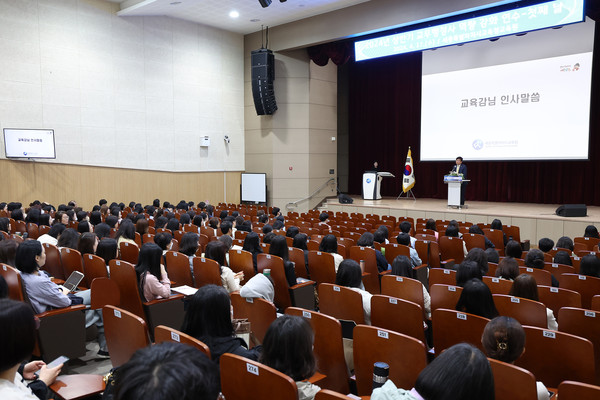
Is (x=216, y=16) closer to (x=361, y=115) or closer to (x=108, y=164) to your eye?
(x=108, y=164)

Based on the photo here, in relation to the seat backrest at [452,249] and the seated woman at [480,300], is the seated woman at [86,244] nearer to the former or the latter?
the seated woman at [480,300]

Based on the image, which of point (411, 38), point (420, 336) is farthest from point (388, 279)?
point (411, 38)

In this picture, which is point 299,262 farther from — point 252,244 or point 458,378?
point 458,378

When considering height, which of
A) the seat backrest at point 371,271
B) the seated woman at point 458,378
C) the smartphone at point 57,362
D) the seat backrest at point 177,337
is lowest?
the seat backrest at point 371,271

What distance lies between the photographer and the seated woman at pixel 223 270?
432 cm

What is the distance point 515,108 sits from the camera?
11836mm

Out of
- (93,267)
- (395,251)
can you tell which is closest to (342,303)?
(93,267)

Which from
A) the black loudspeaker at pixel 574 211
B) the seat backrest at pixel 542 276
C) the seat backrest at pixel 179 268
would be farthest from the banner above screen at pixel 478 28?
the seat backrest at pixel 179 268

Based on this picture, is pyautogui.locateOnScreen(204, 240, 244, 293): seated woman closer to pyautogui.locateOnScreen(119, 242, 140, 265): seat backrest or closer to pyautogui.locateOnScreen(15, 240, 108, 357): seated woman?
pyautogui.locateOnScreen(119, 242, 140, 265): seat backrest

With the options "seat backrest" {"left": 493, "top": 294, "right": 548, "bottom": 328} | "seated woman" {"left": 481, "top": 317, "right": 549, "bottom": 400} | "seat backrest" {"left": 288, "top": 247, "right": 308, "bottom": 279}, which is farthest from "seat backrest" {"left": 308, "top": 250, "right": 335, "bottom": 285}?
"seated woman" {"left": 481, "top": 317, "right": 549, "bottom": 400}

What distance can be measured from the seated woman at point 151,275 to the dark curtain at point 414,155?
10.9 metres

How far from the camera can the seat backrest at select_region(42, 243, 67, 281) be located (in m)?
4.75

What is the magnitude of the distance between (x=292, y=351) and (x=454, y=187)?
10410mm

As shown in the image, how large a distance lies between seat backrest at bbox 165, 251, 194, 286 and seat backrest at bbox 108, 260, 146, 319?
0.74m
